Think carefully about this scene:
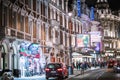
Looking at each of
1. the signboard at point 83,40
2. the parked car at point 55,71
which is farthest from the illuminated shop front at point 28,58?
the signboard at point 83,40

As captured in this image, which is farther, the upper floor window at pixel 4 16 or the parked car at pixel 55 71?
the parked car at pixel 55 71

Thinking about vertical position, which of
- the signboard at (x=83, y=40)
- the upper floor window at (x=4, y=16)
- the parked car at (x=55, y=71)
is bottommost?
the parked car at (x=55, y=71)

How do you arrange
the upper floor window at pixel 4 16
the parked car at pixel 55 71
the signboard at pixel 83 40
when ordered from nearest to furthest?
1. the upper floor window at pixel 4 16
2. the parked car at pixel 55 71
3. the signboard at pixel 83 40

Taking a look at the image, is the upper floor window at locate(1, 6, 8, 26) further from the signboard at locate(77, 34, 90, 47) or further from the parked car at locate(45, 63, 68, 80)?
the signboard at locate(77, 34, 90, 47)

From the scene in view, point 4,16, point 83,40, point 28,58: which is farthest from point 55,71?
point 83,40

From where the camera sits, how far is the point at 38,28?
2482 inches

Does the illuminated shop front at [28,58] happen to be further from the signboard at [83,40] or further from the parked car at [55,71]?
the signboard at [83,40]

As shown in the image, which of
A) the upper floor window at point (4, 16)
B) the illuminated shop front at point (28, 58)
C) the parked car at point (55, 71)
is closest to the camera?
the upper floor window at point (4, 16)

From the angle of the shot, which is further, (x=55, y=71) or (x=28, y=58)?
(x=28, y=58)

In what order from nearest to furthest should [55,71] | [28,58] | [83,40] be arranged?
[55,71]
[28,58]
[83,40]

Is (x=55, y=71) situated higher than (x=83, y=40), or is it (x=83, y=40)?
(x=83, y=40)

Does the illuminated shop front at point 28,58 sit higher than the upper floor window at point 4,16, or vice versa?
the upper floor window at point 4,16

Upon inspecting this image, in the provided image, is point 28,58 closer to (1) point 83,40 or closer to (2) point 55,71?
(2) point 55,71

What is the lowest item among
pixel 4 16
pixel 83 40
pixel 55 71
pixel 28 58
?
pixel 55 71
